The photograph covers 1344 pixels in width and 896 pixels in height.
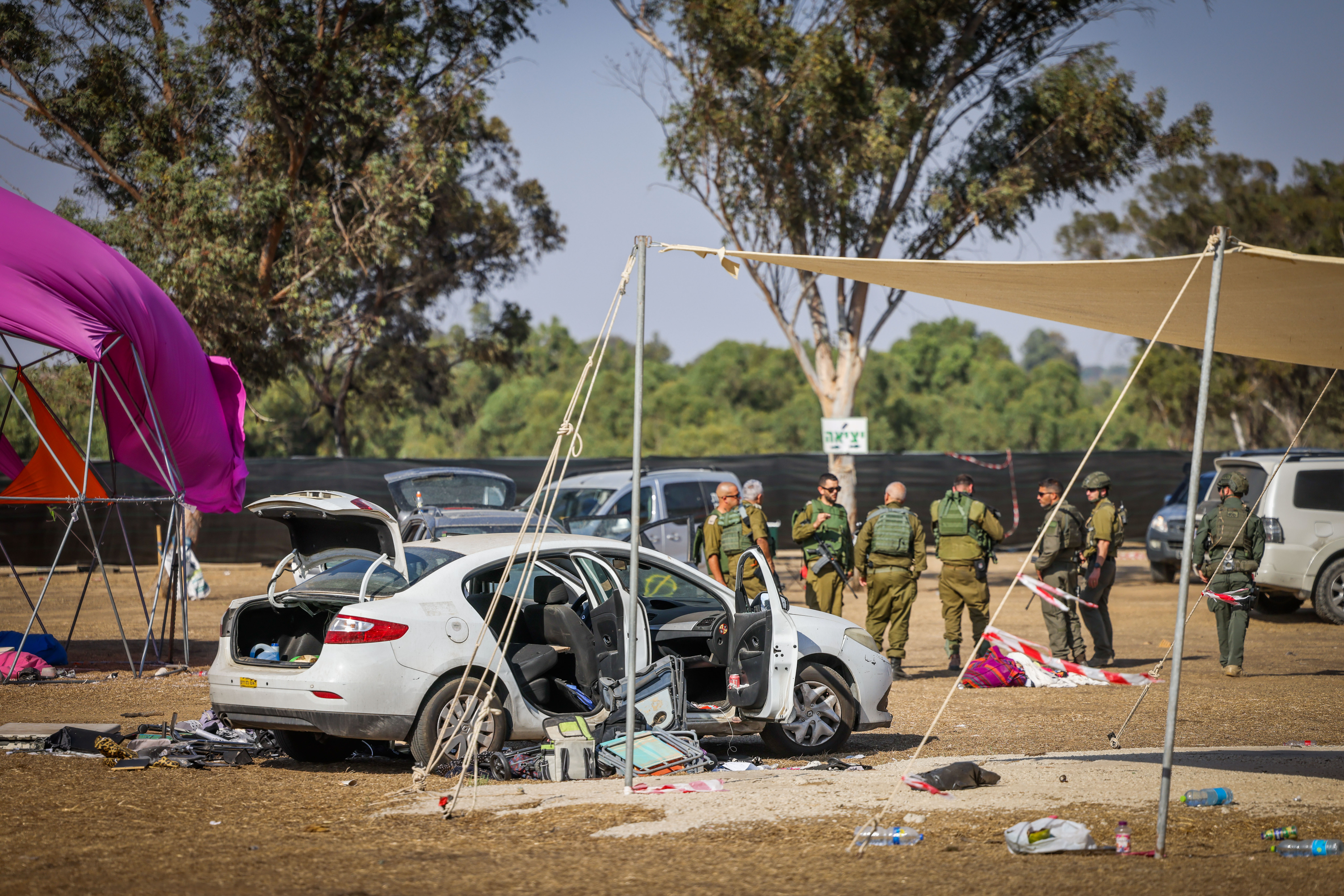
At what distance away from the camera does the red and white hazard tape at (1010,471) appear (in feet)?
86.1

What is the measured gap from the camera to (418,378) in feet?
105

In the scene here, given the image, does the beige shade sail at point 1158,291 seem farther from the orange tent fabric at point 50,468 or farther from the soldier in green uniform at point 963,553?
the orange tent fabric at point 50,468

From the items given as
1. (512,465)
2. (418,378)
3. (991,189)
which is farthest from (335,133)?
(991,189)

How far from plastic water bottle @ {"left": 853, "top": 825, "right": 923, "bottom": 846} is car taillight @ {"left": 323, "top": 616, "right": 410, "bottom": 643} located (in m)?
2.83

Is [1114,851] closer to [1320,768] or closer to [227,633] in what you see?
[1320,768]

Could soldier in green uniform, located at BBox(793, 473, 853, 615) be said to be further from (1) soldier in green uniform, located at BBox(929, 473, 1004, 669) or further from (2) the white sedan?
(2) the white sedan

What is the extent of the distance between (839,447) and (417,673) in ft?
43.6

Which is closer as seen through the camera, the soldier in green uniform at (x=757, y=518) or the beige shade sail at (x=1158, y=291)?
the beige shade sail at (x=1158, y=291)

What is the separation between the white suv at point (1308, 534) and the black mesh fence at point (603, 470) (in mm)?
8524

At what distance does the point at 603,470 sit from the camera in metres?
22.2

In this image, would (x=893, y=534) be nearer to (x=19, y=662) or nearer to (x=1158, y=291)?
(x=1158, y=291)

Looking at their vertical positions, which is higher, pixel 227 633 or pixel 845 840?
pixel 227 633

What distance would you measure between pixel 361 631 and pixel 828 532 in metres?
5.72

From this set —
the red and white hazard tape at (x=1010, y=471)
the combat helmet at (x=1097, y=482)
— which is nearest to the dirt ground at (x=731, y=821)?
the combat helmet at (x=1097, y=482)
